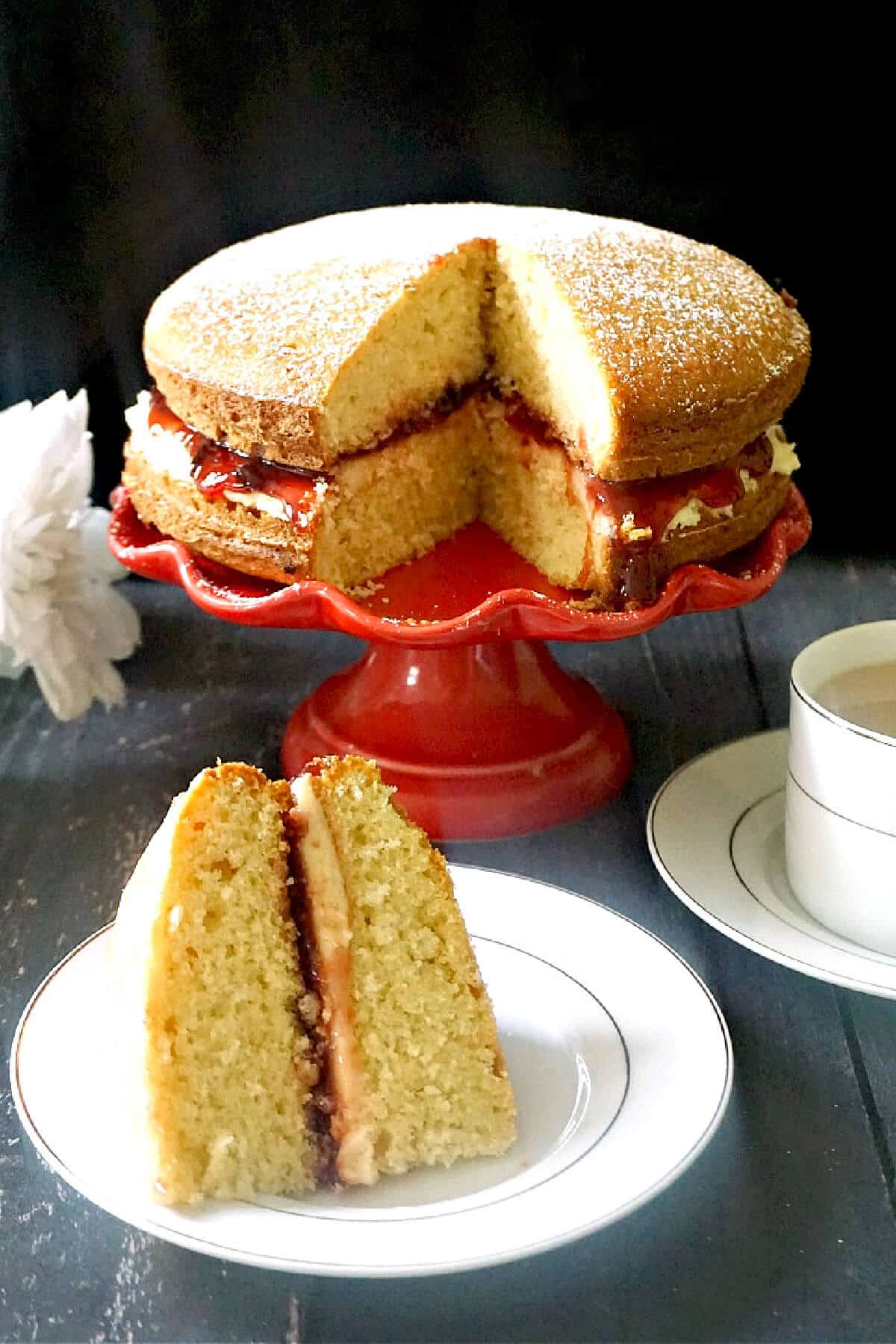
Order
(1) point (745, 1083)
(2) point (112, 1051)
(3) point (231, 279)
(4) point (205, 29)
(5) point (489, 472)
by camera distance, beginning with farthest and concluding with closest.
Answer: (4) point (205, 29)
(5) point (489, 472)
(3) point (231, 279)
(1) point (745, 1083)
(2) point (112, 1051)

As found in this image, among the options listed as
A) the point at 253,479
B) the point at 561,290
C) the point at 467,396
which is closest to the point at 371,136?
the point at 467,396

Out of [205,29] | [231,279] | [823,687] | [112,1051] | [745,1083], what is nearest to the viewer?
[112,1051]

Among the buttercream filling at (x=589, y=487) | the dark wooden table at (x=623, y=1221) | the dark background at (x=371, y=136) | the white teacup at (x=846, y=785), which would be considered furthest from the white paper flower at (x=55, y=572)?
the white teacup at (x=846, y=785)

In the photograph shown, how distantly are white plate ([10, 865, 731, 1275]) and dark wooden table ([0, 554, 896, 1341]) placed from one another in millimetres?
70

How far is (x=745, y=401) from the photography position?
1.50 meters

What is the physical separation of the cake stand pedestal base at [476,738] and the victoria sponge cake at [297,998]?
1.57 feet

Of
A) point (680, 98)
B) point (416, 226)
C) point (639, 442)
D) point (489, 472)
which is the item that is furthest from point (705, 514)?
point (680, 98)

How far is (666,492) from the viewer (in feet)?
4.85

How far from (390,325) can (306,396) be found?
17 cm

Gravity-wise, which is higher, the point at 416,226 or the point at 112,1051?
the point at 416,226

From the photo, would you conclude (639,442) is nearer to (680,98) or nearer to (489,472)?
(489,472)

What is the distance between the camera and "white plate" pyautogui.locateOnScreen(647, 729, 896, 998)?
1268 mm

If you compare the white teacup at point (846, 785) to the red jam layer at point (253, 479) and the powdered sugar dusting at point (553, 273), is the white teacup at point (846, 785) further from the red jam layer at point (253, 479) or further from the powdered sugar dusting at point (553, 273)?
the red jam layer at point (253, 479)

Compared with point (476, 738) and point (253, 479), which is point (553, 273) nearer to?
point (253, 479)
